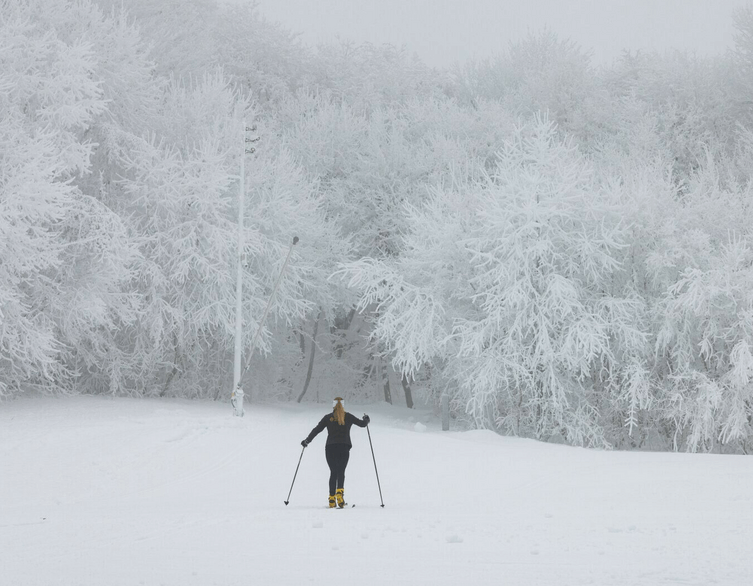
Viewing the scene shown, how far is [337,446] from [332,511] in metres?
0.80

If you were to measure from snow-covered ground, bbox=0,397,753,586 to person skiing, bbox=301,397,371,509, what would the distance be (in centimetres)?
38

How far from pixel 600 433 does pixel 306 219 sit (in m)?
12.1

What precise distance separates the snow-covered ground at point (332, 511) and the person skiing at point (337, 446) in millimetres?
378

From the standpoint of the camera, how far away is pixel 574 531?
8094 millimetres

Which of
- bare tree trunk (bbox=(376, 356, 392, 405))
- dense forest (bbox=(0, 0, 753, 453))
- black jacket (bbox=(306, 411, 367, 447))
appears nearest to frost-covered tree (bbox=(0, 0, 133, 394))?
dense forest (bbox=(0, 0, 753, 453))

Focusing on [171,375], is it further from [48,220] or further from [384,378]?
[384,378]

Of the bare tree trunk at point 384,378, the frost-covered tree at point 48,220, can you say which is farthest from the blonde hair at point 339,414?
the bare tree trunk at point 384,378

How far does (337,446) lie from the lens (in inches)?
396

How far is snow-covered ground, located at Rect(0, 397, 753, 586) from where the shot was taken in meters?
6.16

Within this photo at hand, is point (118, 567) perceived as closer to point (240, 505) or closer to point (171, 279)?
point (240, 505)

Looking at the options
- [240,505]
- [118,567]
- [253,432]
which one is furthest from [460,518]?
[253,432]

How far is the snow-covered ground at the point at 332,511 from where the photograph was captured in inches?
243

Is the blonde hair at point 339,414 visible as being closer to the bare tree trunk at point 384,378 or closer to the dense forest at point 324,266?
the dense forest at point 324,266

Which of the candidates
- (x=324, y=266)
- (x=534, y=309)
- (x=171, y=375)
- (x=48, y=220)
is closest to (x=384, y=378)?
(x=324, y=266)
